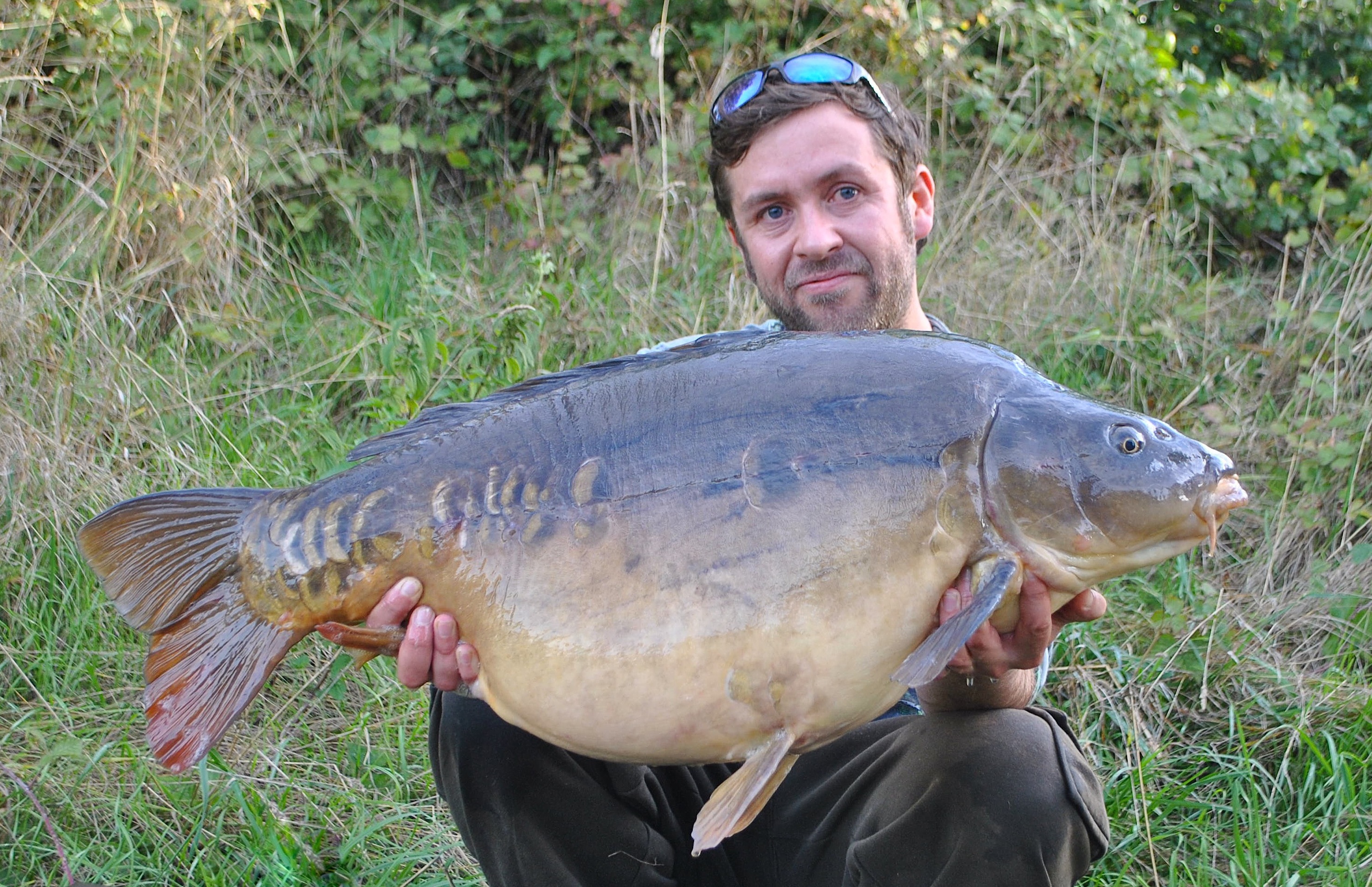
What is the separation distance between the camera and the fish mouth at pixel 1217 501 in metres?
1.60

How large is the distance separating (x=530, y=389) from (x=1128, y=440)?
0.82 m

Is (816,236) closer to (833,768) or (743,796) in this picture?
(833,768)

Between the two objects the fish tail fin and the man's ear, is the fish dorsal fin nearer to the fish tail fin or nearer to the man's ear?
the fish tail fin

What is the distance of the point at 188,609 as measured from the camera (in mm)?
1738

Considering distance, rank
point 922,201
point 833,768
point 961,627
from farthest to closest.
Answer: point 922,201 → point 833,768 → point 961,627

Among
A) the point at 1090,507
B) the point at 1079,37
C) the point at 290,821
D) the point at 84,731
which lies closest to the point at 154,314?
the point at 84,731

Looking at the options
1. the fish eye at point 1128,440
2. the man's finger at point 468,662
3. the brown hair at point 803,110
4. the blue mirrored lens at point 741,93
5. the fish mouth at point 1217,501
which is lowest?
the man's finger at point 468,662

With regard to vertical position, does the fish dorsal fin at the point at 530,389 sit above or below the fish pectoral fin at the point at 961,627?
above

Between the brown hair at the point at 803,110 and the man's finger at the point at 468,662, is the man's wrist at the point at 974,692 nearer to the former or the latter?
the man's finger at the point at 468,662

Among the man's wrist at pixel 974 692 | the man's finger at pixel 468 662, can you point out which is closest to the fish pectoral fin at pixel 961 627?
the man's wrist at pixel 974 692

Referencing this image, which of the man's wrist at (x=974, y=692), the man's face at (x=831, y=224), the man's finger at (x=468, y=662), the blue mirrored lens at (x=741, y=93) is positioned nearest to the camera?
the man's finger at (x=468, y=662)

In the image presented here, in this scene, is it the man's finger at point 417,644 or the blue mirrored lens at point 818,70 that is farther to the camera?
the blue mirrored lens at point 818,70

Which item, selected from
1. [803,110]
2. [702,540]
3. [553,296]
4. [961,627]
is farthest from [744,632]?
[553,296]

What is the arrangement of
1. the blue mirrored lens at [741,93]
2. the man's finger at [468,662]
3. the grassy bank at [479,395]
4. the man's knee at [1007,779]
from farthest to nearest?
the blue mirrored lens at [741,93], the grassy bank at [479,395], the man's knee at [1007,779], the man's finger at [468,662]
